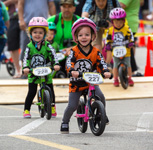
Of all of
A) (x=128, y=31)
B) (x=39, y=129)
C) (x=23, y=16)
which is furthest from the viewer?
(x=23, y=16)

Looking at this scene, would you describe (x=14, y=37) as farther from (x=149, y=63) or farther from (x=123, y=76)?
(x=123, y=76)

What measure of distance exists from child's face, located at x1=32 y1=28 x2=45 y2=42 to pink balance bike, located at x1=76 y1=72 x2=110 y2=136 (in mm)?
1866

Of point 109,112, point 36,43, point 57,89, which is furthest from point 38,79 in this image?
point 57,89

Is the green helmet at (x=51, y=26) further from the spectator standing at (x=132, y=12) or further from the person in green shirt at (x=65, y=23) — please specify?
the spectator standing at (x=132, y=12)

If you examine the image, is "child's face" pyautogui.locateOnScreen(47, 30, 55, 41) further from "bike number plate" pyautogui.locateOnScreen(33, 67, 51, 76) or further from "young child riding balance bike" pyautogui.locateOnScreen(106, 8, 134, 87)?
"bike number plate" pyautogui.locateOnScreen(33, 67, 51, 76)

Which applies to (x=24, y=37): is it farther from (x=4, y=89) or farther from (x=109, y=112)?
(x=109, y=112)

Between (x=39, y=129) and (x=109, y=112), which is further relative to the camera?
(x=109, y=112)

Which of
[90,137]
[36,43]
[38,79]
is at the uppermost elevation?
[36,43]

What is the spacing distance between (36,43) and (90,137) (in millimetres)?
2490

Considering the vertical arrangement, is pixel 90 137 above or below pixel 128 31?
below

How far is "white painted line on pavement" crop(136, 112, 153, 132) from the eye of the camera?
7.64 m

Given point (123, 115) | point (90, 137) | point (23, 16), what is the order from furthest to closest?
1. point (23, 16)
2. point (123, 115)
3. point (90, 137)

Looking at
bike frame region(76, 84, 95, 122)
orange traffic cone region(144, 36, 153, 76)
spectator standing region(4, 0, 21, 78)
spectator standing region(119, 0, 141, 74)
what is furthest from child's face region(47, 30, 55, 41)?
bike frame region(76, 84, 95, 122)

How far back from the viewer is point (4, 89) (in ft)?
39.2
